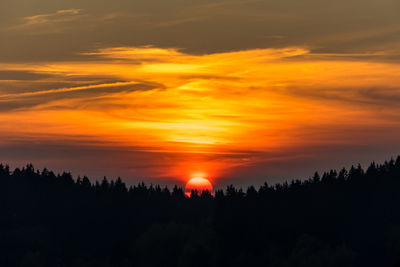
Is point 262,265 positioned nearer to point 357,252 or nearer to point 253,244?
point 253,244

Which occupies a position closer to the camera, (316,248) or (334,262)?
(334,262)

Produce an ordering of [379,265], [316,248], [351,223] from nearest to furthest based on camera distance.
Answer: [379,265] → [316,248] → [351,223]

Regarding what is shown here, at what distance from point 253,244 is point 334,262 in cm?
3076

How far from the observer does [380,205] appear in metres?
197

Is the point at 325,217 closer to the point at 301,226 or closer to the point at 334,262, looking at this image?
the point at 301,226

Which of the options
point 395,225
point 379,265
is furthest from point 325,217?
point 379,265

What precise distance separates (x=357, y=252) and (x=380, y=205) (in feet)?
76.7

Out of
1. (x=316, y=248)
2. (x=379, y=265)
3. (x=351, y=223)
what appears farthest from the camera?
(x=351, y=223)

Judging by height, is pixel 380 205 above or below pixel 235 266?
above

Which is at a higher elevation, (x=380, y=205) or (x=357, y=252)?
(x=380, y=205)

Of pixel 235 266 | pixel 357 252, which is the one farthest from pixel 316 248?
pixel 235 266

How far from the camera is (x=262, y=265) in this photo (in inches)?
7495

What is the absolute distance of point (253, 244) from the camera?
19850cm

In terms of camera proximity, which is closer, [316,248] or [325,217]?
[316,248]
